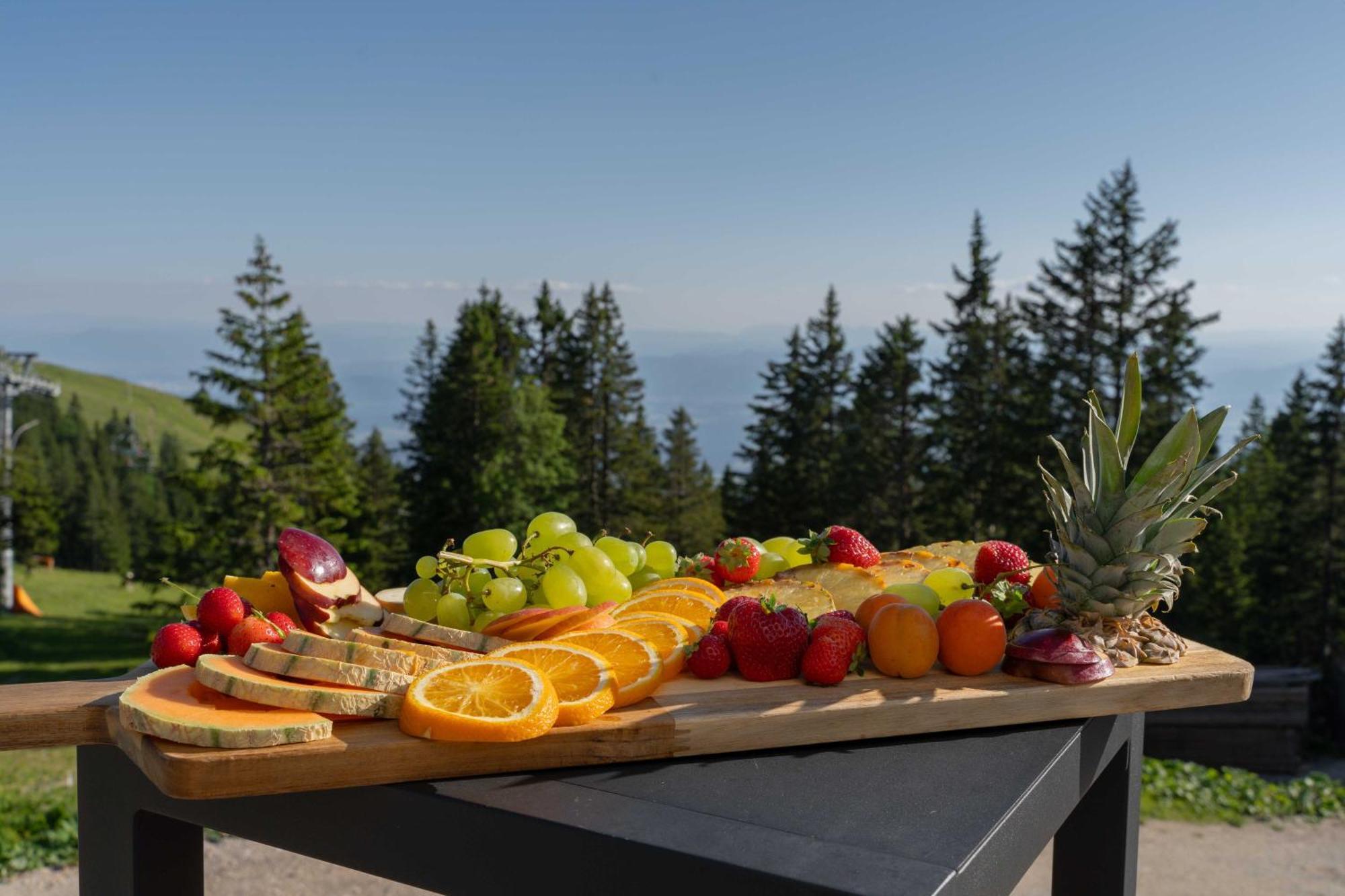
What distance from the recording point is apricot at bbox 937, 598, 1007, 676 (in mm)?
2756

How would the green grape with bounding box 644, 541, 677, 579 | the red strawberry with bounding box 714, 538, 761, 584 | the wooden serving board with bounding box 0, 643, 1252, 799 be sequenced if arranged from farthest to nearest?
the green grape with bounding box 644, 541, 677, 579, the red strawberry with bounding box 714, 538, 761, 584, the wooden serving board with bounding box 0, 643, 1252, 799

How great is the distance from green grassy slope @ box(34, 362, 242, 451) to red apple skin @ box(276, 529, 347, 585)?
11397 centimetres

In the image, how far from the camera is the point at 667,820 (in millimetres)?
1974

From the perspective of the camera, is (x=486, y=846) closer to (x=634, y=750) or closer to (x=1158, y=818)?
(x=634, y=750)

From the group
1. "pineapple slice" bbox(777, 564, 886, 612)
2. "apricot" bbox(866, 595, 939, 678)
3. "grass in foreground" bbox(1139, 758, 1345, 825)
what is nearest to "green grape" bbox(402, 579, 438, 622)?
"pineapple slice" bbox(777, 564, 886, 612)

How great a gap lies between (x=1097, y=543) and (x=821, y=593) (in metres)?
0.80

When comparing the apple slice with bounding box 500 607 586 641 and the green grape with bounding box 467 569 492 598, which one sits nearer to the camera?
the apple slice with bounding box 500 607 586 641

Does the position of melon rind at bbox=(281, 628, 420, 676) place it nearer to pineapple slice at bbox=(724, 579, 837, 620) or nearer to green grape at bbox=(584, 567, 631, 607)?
green grape at bbox=(584, 567, 631, 607)

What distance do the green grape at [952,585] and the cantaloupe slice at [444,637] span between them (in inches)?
53.6

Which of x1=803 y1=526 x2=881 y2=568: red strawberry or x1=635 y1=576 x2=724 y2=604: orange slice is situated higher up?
x1=803 y1=526 x2=881 y2=568: red strawberry

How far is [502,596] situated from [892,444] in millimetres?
30244

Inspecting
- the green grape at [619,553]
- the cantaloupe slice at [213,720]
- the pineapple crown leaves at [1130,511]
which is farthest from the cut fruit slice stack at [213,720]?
the pineapple crown leaves at [1130,511]

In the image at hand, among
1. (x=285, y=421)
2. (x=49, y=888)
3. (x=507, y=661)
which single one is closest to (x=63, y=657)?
(x=285, y=421)

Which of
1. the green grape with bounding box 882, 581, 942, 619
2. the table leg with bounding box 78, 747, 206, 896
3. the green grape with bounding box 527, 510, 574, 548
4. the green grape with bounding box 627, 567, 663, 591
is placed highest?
the green grape with bounding box 527, 510, 574, 548
